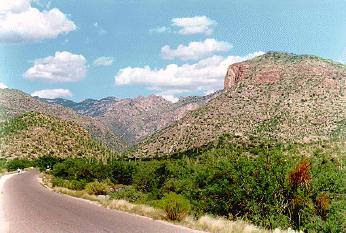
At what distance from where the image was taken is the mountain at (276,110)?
4722 inches

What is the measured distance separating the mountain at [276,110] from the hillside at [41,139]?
68.2 feet

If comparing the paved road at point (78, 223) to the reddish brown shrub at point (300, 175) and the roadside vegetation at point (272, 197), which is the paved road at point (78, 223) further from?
the reddish brown shrub at point (300, 175)

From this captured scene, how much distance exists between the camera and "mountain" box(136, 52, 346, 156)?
393 feet

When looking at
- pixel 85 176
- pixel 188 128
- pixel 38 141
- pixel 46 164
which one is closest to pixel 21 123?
pixel 38 141

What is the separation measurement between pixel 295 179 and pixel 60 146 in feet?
470

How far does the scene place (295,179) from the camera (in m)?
22.9

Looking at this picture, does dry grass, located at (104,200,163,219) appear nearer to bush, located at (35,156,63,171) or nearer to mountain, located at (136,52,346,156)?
mountain, located at (136,52,346,156)

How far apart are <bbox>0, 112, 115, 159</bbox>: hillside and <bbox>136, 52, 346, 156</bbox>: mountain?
20.8 metres

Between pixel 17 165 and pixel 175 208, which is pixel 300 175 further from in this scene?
pixel 17 165

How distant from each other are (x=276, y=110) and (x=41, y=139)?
244 feet

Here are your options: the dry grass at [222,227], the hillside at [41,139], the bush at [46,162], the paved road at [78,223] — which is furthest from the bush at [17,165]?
the dry grass at [222,227]

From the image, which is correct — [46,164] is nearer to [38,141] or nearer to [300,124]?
[38,141]

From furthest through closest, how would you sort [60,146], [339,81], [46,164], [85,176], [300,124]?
[60,146]
[339,81]
[46,164]
[300,124]
[85,176]

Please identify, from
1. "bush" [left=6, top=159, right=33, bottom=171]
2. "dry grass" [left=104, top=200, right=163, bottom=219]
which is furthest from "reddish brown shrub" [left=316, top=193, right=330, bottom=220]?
"bush" [left=6, top=159, right=33, bottom=171]
